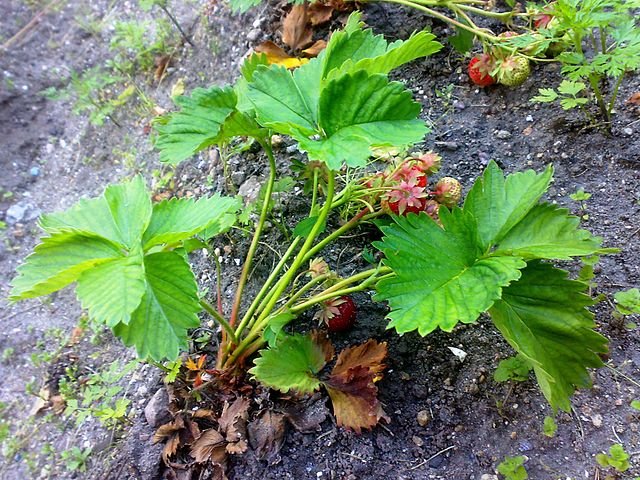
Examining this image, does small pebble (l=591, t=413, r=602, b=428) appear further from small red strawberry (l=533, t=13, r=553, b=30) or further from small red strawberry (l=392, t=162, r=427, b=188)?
small red strawberry (l=533, t=13, r=553, b=30)

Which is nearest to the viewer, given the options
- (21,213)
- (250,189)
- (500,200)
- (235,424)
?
(500,200)

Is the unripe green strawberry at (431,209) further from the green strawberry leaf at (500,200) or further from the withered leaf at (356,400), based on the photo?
the withered leaf at (356,400)

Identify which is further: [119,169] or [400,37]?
[119,169]

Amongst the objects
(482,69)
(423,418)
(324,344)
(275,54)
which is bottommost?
(423,418)

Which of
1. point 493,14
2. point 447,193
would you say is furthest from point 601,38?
point 447,193

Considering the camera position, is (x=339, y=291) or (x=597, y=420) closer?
(x=597, y=420)

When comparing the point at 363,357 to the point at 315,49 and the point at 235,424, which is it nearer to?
the point at 235,424

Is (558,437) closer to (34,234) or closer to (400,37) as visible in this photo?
(400,37)

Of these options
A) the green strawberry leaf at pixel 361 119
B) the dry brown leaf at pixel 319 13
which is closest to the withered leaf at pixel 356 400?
the green strawberry leaf at pixel 361 119

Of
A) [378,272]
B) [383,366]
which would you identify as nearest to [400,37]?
[378,272]
